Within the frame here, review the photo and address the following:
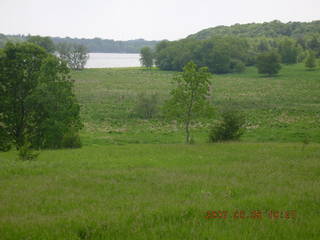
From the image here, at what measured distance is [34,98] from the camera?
86.8ft

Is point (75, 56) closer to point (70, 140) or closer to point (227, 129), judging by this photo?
point (70, 140)

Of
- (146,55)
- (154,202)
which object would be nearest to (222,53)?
(146,55)

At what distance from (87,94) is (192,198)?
75.7 metres

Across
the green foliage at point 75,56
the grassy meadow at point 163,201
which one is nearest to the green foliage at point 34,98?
the grassy meadow at point 163,201

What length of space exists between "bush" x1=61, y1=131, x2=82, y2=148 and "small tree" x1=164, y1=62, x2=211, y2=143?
28.0 ft

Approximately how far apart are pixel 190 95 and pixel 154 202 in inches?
951

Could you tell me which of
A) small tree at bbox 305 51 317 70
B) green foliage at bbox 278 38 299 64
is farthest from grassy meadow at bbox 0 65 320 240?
green foliage at bbox 278 38 299 64

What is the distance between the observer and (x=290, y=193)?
939 cm

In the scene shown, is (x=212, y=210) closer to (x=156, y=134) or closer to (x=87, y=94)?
(x=156, y=134)

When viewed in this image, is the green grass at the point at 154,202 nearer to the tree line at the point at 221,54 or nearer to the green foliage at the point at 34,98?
the green foliage at the point at 34,98

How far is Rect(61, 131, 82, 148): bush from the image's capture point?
28.8 metres

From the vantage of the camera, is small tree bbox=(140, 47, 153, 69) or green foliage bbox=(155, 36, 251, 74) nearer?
green foliage bbox=(155, 36, 251, 74)

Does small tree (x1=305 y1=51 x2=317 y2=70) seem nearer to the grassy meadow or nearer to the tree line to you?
the tree line

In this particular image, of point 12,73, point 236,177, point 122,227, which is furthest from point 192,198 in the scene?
point 12,73
